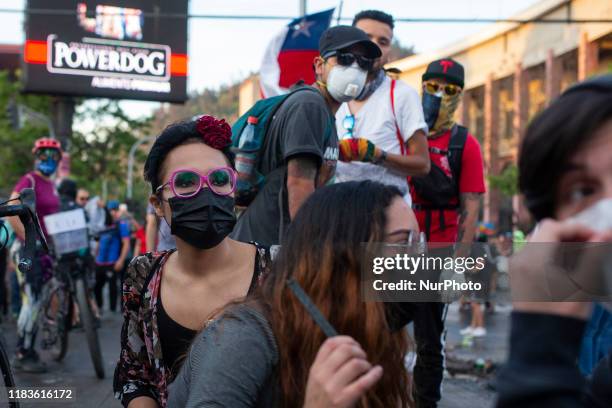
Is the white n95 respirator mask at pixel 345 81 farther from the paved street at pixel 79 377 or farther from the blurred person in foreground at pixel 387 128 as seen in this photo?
the paved street at pixel 79 377

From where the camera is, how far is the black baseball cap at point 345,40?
448cm

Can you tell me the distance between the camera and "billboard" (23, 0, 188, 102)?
2355 cm

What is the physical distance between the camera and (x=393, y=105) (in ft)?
15.7

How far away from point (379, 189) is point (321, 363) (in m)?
0.52

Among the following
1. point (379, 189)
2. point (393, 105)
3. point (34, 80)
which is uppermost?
point (34, 80)

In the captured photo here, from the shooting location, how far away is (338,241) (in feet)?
6.86

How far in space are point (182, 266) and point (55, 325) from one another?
5.20 meters

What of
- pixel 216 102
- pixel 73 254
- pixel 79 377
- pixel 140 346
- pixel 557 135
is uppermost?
pixel 216 102

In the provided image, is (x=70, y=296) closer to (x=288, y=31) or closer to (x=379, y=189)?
(x=288, y=31)

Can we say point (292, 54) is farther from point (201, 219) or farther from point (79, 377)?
point (201, 219)

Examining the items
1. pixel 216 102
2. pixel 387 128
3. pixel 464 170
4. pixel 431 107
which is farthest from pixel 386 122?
pixel 216 102

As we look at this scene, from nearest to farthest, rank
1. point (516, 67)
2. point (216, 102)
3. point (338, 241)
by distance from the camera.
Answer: point (338, 241) < point (516, 67) < point (216, 102)

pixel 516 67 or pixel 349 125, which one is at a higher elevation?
pixel 516 67

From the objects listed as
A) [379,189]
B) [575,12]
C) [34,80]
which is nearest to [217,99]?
[575,12]
